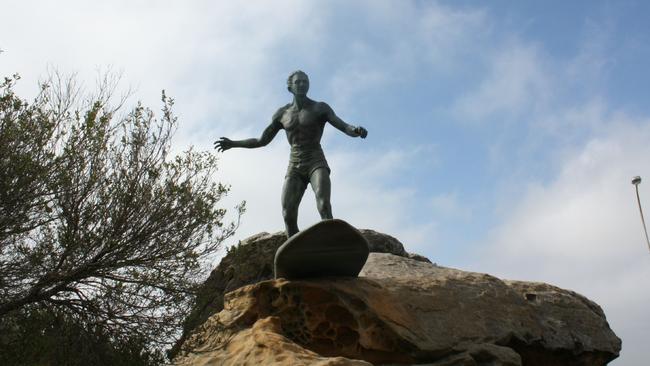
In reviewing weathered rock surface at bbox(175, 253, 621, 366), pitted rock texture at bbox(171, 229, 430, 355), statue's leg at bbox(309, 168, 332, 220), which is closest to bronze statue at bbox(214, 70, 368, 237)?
statue's leg at bbox(309, 168, 332, 220)

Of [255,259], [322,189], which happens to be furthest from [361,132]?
[255,259]

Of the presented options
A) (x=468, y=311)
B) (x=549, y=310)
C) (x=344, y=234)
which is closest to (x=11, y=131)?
(x=344, y=234)

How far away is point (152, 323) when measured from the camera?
7734 millimetres

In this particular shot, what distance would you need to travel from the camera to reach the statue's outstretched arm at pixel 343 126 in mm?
8430

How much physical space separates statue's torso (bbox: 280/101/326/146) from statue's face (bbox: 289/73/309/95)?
0.63ft

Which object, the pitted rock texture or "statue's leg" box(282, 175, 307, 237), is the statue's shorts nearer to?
"statue's leg" box(282, 175, 307, 237)

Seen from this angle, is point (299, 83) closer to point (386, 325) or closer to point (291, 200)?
point (291, 200)

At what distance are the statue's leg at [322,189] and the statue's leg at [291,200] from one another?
23 cm

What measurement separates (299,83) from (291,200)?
1534 millimetres

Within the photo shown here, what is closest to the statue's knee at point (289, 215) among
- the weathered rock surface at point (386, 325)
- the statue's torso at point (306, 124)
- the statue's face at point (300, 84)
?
the statue's torso at point (306, 124)

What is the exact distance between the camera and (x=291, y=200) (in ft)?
29.2

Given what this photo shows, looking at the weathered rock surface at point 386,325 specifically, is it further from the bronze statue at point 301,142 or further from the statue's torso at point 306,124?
the statue's torso at point 306,124

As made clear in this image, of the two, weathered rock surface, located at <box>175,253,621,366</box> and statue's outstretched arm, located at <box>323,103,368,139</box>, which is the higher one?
statue's outstretched arm, located at <box>323,103,368,139</box>

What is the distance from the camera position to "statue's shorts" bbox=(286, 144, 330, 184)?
8.90m
